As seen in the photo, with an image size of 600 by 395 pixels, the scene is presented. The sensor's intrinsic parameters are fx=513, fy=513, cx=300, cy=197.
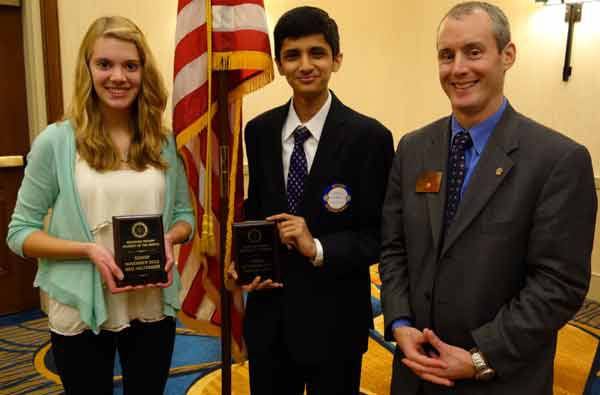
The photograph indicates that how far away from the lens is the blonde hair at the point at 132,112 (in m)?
1.49

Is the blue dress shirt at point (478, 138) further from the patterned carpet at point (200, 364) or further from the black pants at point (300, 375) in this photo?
the patterned carpet at point (200, 364)

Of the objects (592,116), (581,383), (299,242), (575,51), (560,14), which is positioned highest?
(560,14)

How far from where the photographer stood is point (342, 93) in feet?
17.0

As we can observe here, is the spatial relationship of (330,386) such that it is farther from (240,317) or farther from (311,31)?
(311,31)

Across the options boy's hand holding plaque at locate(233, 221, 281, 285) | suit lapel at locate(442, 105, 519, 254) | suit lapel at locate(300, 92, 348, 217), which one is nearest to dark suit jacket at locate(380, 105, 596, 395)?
suit lapel at locate(442, 105, 519, 254)

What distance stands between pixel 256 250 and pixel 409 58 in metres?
4.44

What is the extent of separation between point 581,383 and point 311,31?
246cm

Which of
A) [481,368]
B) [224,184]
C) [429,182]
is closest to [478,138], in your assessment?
[429,182]

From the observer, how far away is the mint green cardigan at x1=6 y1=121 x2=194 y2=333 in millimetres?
1458

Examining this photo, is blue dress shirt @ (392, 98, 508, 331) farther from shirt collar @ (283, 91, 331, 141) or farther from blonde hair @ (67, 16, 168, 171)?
blonde hair @ (67, 16, 168, 171)

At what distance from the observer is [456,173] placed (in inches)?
52.1

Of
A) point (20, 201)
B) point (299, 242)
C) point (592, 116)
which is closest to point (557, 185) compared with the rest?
point (299, 242)

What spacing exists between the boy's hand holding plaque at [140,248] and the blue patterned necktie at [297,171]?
0.40 metres

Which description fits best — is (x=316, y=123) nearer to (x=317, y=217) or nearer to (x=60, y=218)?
(x=317, y=217)
